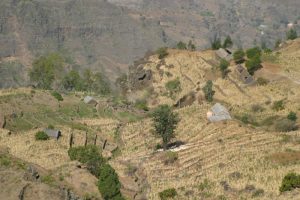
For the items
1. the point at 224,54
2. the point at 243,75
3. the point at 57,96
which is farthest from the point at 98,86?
the point at 243,75

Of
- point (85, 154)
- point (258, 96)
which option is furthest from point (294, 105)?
point (85, 154)

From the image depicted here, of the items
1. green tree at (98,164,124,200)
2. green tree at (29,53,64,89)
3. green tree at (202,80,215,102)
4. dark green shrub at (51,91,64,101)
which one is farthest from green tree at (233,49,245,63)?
green tree at (98,164,124,200)

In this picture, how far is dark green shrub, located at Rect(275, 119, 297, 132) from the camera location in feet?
241

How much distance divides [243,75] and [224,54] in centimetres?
1596

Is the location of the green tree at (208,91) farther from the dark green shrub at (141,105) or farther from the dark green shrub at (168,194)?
the dark green shrub at (168,194)

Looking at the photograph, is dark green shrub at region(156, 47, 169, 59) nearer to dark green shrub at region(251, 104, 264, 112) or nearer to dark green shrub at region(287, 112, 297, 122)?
dark green shrub at region(251, 104, 264, 112)

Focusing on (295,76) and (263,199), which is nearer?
(263,199)

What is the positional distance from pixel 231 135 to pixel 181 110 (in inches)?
778

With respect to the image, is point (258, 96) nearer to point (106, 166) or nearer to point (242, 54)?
point (242, 54)

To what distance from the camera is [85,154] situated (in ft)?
197

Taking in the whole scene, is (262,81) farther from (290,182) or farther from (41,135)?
(290,182)

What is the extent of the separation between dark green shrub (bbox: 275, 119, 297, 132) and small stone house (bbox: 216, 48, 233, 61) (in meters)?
40.0

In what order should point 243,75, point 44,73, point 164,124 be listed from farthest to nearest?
point 44,73 → point 243,75 → point 164,124

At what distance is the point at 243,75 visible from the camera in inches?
4013
